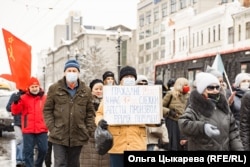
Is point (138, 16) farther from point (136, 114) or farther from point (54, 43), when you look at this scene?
point (54, 43)

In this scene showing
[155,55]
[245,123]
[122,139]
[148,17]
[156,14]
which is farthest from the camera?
[148,17]

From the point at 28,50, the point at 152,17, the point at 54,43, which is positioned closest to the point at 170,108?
the point at 28,50

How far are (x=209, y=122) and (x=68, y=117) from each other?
6.94 ft

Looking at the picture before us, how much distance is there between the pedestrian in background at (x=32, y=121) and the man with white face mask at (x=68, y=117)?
6.92ft

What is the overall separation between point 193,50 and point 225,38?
359 inches

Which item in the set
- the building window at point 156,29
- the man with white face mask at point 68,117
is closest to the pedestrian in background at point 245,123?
the man with white face mask at point 68,117

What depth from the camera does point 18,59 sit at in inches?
354

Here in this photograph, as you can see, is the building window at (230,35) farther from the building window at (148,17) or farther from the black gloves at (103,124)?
the black gloves at (103,124)

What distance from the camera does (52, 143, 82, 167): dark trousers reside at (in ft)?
21.1

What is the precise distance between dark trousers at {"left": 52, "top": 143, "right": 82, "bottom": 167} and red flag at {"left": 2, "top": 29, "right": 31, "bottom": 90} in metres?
2.33

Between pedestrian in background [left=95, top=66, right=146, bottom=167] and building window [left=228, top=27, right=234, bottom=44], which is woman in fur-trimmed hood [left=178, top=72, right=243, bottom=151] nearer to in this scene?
pedestrian in background [left=95, top=66, right=146, bottom=167]

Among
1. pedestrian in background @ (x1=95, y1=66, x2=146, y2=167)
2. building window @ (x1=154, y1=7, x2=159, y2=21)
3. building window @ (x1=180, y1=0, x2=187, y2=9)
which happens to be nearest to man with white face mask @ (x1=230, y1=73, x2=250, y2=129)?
pedestrian in background @ (x1=95, y1=66, x2=146, y2=167)

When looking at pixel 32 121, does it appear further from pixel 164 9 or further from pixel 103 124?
pixel 164 9


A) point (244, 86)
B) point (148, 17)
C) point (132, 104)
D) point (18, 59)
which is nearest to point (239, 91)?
point (244, 86)
